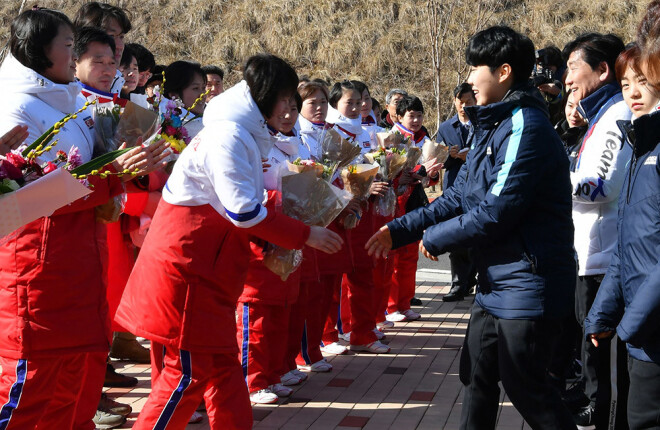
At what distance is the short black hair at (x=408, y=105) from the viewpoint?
8.66m

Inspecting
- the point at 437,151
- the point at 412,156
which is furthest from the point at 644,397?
the point at 437,151

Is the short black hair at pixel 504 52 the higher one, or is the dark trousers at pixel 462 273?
the short black hair at pixel 504 52

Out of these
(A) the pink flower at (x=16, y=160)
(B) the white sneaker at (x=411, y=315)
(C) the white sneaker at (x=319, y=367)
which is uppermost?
(A) the pink flower at (x=16, y=160)

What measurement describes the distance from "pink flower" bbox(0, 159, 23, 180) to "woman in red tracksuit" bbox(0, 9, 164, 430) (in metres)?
0.53

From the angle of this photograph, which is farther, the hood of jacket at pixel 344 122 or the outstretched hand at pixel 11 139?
the hood of jacket at pixel 344 122

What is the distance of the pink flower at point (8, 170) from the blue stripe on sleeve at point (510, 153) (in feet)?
6.51

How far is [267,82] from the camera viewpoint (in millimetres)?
3965

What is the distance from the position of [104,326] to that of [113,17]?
2.58 metres

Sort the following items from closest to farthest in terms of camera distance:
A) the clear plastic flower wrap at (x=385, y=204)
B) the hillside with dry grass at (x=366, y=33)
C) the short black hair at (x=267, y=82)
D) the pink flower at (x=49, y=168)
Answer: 1. the pink flower at (x=49, y=168)
2. the short black hair at (x=267, y=82)
3. the clear plastic flower wrap at (x=385, y=204)
4. the hillside with dry grass at (x=366, y=33)

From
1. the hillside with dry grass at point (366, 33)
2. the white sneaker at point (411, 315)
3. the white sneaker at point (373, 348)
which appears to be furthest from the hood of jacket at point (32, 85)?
the hillside with dry grass at point (366, 33)

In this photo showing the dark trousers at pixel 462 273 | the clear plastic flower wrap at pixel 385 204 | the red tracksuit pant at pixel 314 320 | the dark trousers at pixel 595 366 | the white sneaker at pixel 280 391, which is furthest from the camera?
the dark trousers at pixel 462 273

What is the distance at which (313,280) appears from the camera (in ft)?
19.0

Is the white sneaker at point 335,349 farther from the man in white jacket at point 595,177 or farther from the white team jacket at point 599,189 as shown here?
the white team jacket at point 599,189

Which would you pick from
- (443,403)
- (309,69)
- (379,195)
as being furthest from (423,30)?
(443,403)
